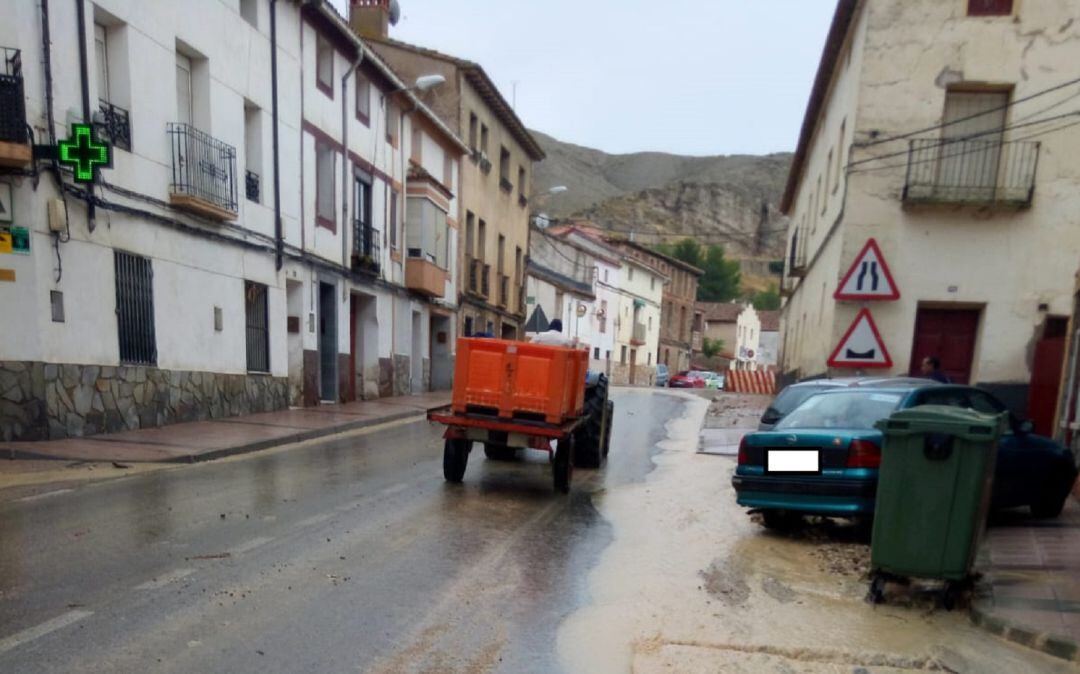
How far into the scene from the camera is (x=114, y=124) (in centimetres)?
952

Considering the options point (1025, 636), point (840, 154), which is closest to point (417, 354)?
point (840, 154)

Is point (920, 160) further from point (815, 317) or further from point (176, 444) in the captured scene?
point (176, 444)

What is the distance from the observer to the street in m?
3.35

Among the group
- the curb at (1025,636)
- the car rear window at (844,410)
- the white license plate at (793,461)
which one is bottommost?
the curb at (1025,636)

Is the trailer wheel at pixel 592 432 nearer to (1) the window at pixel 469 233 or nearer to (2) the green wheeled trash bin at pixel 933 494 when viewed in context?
(2) the green wheeled trash bin at pixel 933 494

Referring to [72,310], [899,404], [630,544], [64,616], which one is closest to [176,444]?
[72,310]

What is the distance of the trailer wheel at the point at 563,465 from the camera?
7.21 meters

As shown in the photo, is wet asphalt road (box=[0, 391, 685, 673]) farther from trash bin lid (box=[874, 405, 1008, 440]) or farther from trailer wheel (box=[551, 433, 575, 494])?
trash bin lid (box=[874, 405, 1008, 440])

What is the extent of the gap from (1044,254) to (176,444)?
1422cm

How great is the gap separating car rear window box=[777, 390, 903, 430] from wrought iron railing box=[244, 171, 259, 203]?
11.1 meters

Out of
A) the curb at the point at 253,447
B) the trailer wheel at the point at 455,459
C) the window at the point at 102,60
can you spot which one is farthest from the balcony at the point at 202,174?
the trailer wheel at the point at 455,459

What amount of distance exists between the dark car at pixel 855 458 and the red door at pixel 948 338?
18.5 feet

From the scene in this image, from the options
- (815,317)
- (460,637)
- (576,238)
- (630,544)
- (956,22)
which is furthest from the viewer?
(576,238)

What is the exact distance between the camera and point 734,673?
10.7 ft
